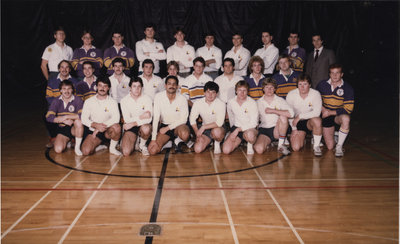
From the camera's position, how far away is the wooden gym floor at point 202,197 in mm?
2975

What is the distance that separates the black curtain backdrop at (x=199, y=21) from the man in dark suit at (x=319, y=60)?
2.40 m

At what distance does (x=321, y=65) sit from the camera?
6879mm

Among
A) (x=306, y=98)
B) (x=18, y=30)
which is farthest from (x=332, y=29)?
(x=18, y=30)

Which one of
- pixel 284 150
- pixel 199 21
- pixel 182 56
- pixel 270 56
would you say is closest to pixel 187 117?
pixel 284 150

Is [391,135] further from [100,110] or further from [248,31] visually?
[100,110]

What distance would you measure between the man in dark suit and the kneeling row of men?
4.22 ft

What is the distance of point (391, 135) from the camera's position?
22.7 feet

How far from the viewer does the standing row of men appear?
6.72 metres

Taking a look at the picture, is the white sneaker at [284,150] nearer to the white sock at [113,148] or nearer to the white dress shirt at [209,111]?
the white dress shirt at [209,111]

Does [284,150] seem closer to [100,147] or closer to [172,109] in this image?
[172,109]

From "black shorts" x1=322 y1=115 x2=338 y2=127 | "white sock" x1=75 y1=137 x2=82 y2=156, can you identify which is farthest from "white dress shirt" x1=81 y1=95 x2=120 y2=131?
"black shorts" x1=322 y1=115 x2=338 y2=127

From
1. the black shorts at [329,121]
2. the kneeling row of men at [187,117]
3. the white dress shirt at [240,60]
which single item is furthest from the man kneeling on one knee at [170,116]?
the black shorts at [329,121]

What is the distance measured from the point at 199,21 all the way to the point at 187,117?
4.02 meters

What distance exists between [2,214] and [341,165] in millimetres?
3810
